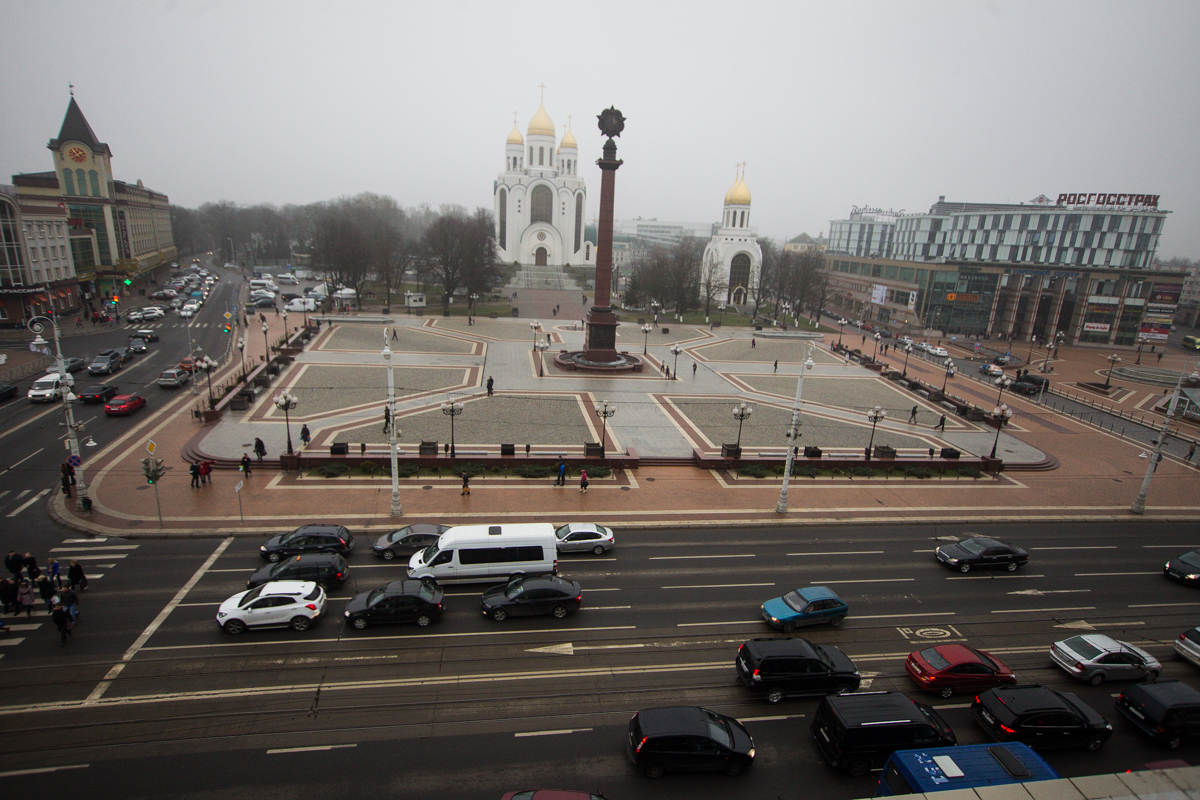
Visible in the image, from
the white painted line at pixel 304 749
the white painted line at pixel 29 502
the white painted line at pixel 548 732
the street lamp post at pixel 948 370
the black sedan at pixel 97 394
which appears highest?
the street lamp post at pixel 948 370

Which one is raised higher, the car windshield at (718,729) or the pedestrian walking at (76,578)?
the car windshield at (718,729)

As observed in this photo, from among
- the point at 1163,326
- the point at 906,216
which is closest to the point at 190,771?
the point at 1163,326

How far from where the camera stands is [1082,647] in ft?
49.0

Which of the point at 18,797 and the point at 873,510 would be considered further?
the point at 873,510

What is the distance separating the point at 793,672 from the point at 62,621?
17.0 metres

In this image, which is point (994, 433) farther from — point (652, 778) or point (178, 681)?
point (178, 681)

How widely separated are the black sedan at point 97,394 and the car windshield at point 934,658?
42.8 meters

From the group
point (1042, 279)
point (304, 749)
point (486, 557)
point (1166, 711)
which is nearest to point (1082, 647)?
point (1166, 711)

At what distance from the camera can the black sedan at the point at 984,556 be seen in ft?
64.8

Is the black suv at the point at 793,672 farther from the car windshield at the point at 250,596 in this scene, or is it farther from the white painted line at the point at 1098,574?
the white painted line at the point at 1098,574

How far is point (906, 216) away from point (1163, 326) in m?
66.9

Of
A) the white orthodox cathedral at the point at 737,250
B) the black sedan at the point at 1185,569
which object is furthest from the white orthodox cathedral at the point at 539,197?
the black sedan at the point at 1185,569

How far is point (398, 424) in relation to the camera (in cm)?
3219

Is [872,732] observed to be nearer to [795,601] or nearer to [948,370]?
[795,601]
